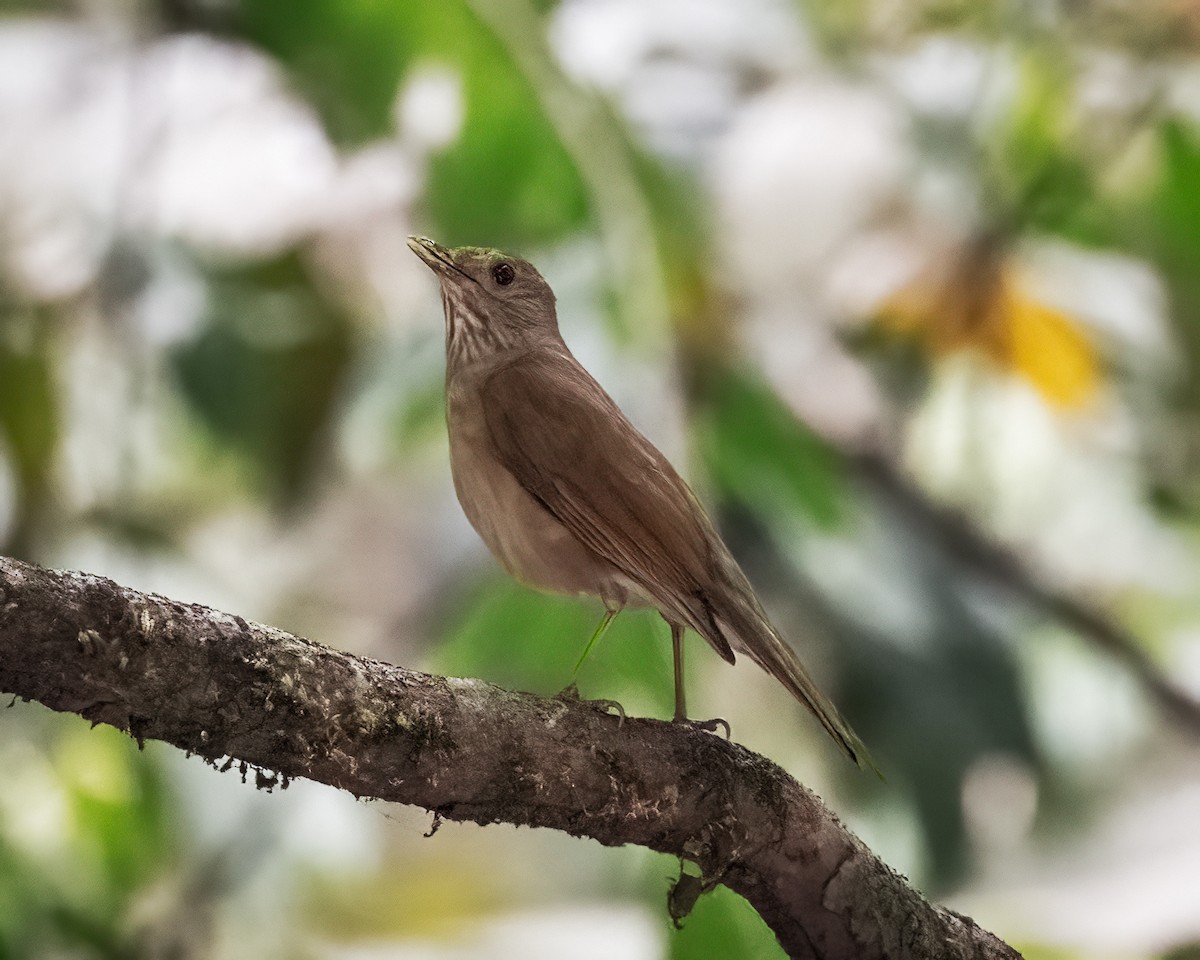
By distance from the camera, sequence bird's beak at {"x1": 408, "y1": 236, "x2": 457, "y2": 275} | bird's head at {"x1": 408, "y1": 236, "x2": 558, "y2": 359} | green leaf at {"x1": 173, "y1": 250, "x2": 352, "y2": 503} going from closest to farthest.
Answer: bird's beak at {"x1": 408, "y1": 236, "x2": 457, "y2": 275} < bird's head at {"x1": 408, "y1": 236, "x2": 558, "y2": 359} < green leaf at {"x1": 173, "y1": 250, "x2": 352, "y2": 503}

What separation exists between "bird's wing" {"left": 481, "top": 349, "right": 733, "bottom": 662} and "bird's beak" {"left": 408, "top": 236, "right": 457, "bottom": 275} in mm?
298

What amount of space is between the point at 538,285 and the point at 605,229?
0.28m

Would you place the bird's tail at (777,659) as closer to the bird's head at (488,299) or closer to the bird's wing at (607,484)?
the bird's wing at (607,484)

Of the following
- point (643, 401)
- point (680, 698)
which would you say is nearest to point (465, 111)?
point (643, 401)

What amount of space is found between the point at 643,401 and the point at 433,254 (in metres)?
0.50

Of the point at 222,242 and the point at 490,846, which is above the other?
the point at 222,242

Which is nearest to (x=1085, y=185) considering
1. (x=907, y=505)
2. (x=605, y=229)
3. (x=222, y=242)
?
(x=907, y=505)

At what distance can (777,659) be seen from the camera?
1965 mm

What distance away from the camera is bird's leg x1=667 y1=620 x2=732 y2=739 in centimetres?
204

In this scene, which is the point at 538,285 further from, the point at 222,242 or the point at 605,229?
the point at 222,242

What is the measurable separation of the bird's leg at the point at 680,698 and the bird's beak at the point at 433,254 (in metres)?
0.83

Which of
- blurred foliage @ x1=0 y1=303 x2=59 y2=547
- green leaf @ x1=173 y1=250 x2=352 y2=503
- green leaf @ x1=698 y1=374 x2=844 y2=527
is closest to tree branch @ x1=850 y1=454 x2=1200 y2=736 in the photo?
green leaf @ x1=698 y1=374 x2=844 y2=527

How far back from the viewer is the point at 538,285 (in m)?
2.54

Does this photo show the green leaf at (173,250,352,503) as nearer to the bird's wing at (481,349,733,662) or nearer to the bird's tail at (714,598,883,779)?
the bird's wing at (481,349,733,662)
